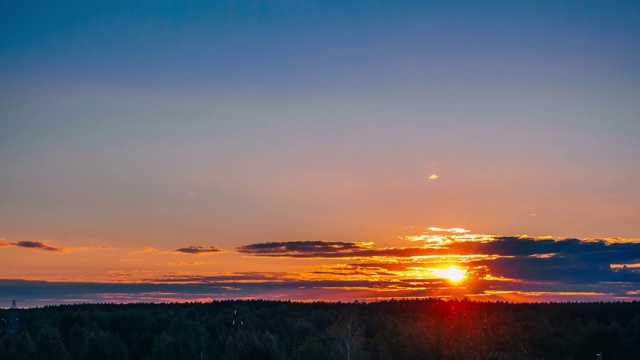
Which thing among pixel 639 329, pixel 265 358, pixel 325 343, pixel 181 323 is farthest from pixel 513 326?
pixel 181 323

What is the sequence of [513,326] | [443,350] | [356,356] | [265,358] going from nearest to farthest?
[356,356], [265,358], [443,350], [513,326]

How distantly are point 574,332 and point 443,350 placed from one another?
32399 millimetres

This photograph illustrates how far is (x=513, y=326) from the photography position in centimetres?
14862

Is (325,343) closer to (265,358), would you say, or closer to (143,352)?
(265,358)

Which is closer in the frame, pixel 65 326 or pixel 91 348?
pixel 91 348

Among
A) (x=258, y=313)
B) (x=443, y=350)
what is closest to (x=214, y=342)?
(x=443, y=350)

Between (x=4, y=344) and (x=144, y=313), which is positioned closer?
(x=4, y=344)

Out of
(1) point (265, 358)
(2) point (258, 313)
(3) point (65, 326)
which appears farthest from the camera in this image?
(2) point (258, 313)

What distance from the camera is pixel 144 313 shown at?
166125mm

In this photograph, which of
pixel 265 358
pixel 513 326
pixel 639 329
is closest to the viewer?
pixel 265 358

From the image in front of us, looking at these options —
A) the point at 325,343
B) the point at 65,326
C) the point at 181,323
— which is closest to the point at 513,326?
the point at 325,343

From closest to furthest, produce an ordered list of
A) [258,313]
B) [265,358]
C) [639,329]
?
1. [265,358]
2. [639,329]
3. [258,313]

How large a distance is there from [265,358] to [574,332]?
202 ft

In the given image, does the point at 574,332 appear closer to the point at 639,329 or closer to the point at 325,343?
the point at 639,329
